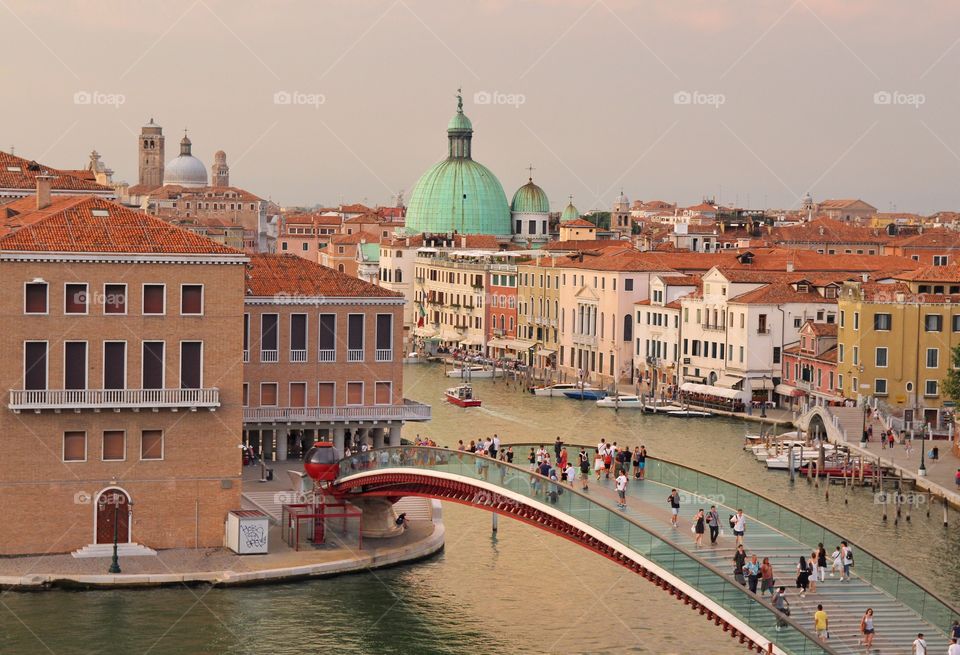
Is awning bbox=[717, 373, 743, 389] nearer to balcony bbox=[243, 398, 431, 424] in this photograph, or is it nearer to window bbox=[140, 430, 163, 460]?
balcony bbox=[243, 398, 431, 424]

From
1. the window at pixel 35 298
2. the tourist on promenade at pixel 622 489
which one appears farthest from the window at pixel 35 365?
the tourist on promenade at pixel 622 489

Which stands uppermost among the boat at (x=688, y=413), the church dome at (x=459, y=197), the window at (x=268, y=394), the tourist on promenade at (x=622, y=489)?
the church dome at (x=459, y=197)

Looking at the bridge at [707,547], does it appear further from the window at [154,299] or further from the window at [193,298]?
the window at [154,299]

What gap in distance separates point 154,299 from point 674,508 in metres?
8.42

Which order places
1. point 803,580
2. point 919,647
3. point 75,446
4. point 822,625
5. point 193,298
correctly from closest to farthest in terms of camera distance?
point 919,647
point 822,625
point 803,580
point 75,446
point 193,298

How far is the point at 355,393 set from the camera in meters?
33.9

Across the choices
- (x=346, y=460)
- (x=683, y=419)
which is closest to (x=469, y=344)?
(x=683, y=419)

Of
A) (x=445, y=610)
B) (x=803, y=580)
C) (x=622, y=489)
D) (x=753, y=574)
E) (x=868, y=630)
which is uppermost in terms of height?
(x=622, y=489)

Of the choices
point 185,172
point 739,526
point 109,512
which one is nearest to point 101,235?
point 109,512

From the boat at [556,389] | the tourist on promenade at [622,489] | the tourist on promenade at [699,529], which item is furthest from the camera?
the boat at [556,389]

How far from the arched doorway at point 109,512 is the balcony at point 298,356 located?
694 cm

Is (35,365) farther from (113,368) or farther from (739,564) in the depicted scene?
(739,564)

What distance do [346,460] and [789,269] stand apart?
31.7 m

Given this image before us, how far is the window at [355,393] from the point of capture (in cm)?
3381
